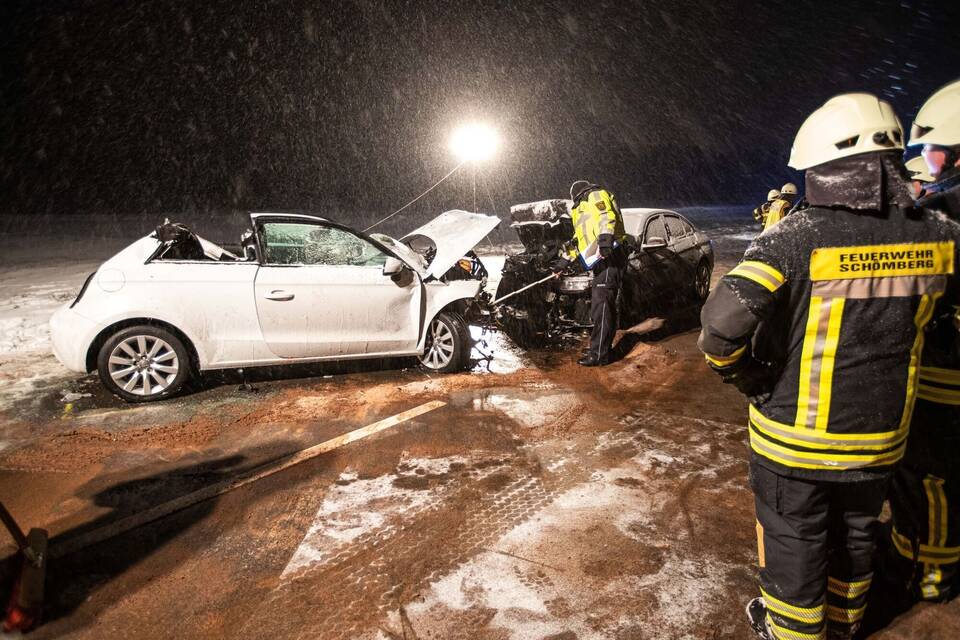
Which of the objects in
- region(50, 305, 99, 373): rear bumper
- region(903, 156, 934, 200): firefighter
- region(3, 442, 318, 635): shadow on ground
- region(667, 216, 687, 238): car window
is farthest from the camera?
region(667, 216, 687, 238): car window

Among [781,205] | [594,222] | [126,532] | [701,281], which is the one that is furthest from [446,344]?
[781,205]

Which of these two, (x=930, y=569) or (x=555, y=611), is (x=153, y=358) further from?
(x=930, y=569)

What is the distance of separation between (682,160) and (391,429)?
8198 centimetres

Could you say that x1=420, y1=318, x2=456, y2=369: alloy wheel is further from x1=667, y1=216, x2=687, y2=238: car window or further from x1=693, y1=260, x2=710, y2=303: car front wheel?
x1=693, y1=260, x2=710, y2=303: car front wheel

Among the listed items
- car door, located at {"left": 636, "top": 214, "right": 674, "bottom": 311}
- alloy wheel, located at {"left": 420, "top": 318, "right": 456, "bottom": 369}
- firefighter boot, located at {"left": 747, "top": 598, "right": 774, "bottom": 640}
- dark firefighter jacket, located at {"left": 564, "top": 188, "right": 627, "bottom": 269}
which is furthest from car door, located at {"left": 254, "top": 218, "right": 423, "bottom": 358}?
firefighter boot, located at {"left": 747, "top": 598, "right": 774, "bottom": 640}

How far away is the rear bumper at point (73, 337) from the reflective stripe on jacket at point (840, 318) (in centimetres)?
513

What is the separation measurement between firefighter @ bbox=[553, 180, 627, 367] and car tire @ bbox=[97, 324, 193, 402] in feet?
13.8

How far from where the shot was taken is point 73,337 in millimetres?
4562

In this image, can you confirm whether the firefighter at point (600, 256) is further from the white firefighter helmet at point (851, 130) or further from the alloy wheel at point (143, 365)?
the alloy wheel at point (143, 365)

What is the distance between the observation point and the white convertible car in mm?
4629

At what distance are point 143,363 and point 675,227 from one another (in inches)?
290

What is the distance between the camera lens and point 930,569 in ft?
7.47

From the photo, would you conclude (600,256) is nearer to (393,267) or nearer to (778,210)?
(393,267)

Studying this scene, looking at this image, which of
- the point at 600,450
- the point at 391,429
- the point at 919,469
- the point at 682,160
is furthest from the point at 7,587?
the point at 682,160
